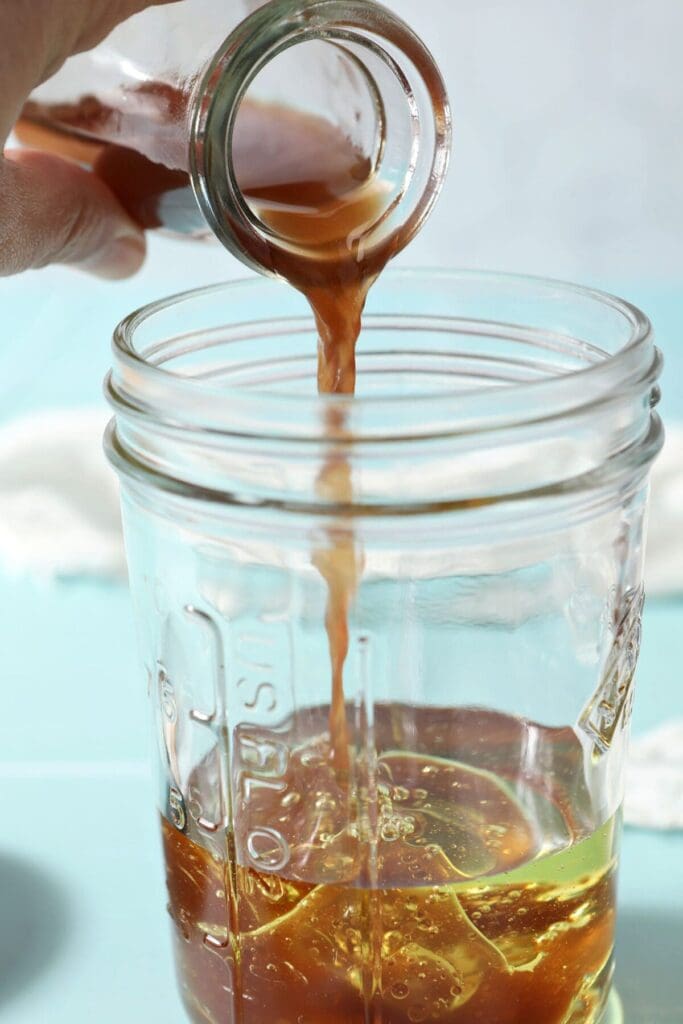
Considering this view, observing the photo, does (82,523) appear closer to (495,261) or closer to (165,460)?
(165,460)

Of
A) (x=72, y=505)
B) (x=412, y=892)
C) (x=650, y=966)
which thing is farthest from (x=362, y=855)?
(x=72, y=505)

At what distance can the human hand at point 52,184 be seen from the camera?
72cm

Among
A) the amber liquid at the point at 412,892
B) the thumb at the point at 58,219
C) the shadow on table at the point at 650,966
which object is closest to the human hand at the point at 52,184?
the thumb at the point at 58,219

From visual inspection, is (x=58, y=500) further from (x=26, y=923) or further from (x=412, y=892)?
(x=412, y=892)

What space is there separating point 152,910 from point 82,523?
21.5 inches

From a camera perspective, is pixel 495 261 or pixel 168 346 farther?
pixel 495 261

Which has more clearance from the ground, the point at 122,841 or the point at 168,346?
the point at 168,346

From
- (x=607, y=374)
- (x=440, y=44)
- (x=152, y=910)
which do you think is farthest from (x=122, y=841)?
(x=440, y=44)

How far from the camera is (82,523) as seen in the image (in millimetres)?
1416

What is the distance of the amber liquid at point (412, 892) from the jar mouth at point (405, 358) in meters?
0.20

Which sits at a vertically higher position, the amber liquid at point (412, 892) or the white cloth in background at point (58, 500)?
the amber liquid at point (412, 892)

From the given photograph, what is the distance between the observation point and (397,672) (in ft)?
2.35

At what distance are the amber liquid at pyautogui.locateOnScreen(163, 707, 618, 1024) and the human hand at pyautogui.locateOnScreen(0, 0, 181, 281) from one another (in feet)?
1.22

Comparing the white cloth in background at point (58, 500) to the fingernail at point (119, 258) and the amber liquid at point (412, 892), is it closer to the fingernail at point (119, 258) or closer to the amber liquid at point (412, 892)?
the fingernail at point (119, 258)
